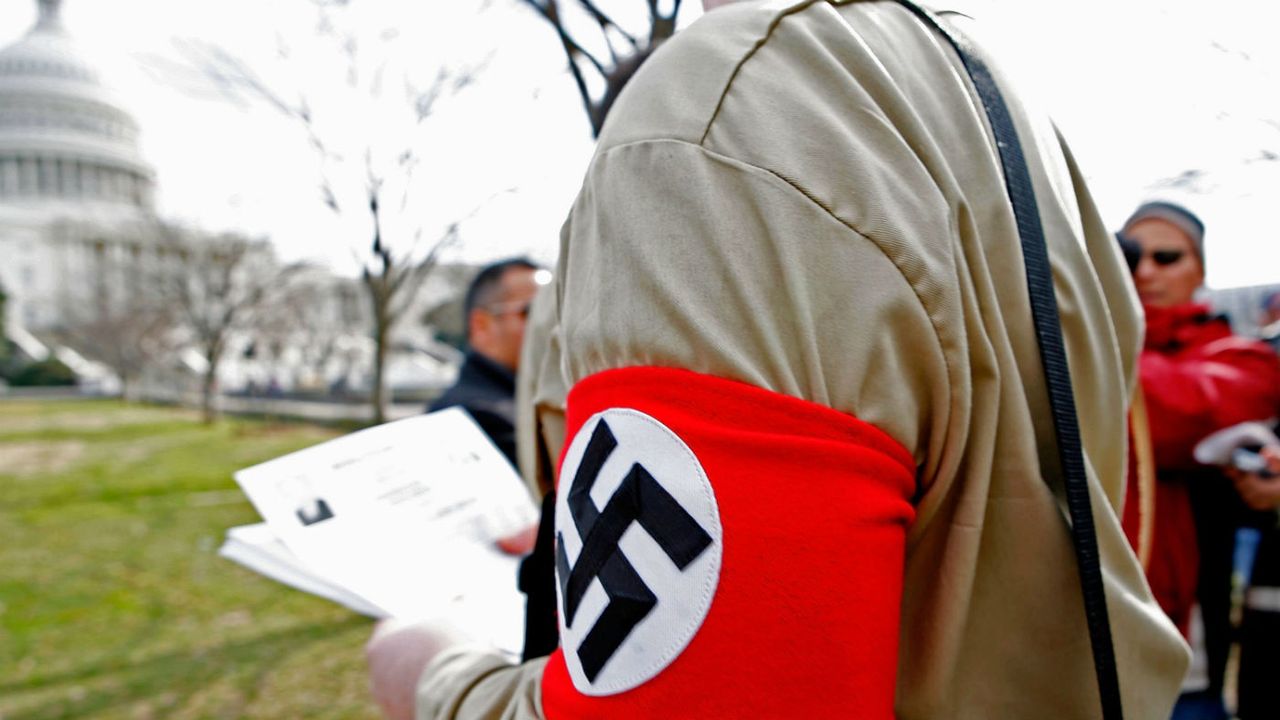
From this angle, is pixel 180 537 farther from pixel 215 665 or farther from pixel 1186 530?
pixel 1186 530

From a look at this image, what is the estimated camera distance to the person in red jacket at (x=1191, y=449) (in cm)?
213

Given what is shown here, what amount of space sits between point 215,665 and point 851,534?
16.7ft

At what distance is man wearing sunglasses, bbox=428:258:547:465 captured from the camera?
363 centimetres

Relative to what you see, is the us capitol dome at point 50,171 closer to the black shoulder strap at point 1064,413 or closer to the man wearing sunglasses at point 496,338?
the man wearing sunglasses at point 496,338

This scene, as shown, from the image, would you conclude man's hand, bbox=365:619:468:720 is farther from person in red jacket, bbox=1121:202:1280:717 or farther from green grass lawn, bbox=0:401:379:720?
green grass lawn, bbox=0:401:379:720

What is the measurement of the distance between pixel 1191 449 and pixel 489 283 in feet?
10.6

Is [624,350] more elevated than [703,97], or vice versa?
[703,97]

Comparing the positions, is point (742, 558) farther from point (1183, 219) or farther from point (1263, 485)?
point (1183, 219)

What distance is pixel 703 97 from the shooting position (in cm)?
63

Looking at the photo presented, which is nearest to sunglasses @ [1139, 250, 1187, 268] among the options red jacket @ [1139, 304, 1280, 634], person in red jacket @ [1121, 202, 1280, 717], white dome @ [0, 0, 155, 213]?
person in red jacket @ [1121, 202, 1280, 717]

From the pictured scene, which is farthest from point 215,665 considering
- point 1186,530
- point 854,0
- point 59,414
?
point 59,414

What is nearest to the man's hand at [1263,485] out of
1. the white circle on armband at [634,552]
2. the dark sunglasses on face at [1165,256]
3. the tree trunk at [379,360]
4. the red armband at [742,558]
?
the dark sunglasses on face at [1165,256]

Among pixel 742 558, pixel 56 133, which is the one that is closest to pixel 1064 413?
pixel 742 558

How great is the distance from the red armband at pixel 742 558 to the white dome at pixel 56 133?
219ft
